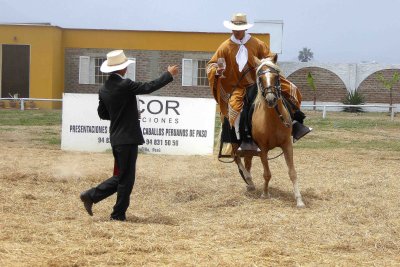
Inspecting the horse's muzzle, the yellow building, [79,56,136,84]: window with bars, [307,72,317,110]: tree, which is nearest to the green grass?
the yellow building

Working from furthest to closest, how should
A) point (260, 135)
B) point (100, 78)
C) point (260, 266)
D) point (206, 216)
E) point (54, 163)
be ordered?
point (100, 78) < point (54, 163) < point (260, 135) < point (206, 216) < point (260, 266)

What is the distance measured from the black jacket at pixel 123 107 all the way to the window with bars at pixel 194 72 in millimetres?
27024

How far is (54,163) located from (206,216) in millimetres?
5617

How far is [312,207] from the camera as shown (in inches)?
365

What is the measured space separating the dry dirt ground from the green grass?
34.3 feet

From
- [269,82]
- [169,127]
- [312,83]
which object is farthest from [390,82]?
[269,82]

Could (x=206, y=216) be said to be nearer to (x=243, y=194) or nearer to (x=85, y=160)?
(x=243, y=194)

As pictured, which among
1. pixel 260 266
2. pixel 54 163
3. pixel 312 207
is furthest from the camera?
pixel 54 163

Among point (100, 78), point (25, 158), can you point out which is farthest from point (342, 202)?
point (100, 78)

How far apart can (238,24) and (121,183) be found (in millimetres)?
3407

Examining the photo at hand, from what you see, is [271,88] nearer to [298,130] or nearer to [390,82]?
[298,130]

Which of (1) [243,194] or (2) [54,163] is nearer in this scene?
(1) [243,194]

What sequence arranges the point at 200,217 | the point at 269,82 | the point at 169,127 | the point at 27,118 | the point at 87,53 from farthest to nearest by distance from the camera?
the point at 87,53, the point at 27,118, the point at 169,127, the point at 269,82, the point at 200,217

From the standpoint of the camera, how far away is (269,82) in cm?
926
